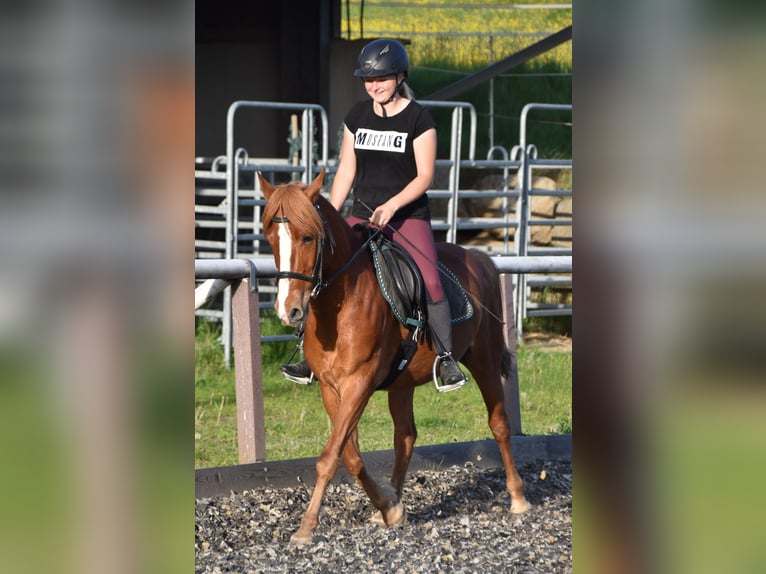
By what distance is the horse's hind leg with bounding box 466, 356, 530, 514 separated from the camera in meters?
6.27

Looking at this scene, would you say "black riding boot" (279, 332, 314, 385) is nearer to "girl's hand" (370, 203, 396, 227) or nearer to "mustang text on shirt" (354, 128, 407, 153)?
"girl's hand" (370, 203, 396, 227)

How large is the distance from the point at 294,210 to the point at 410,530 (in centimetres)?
171

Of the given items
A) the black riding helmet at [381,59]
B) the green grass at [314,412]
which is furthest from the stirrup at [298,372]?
the green grass at [314,412]

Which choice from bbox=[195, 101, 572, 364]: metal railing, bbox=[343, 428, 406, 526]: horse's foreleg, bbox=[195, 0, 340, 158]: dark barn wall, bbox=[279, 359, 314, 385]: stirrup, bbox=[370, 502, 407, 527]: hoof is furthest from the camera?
bbox=[195, 0, 340, 158]: dark barn wall

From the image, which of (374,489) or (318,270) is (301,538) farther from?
(318,270)

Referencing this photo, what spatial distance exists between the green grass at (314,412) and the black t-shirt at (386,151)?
2.32 m

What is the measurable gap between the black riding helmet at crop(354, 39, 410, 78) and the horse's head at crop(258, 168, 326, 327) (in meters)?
0.88

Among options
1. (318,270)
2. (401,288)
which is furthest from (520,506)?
(318,270)

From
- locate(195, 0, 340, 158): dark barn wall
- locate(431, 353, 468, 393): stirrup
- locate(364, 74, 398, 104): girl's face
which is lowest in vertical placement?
locate(431, 353, 468, 393): stirrup

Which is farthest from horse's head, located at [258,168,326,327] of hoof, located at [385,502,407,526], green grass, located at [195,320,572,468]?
green grass, located at [195,320,572,468]

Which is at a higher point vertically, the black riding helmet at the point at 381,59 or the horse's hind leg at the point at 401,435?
the black riding helmet at the point at 381,59

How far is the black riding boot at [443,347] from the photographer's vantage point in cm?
580

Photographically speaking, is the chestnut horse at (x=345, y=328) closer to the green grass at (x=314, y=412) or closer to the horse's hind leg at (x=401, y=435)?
the horse's hind leg at (x=401, y=435)
